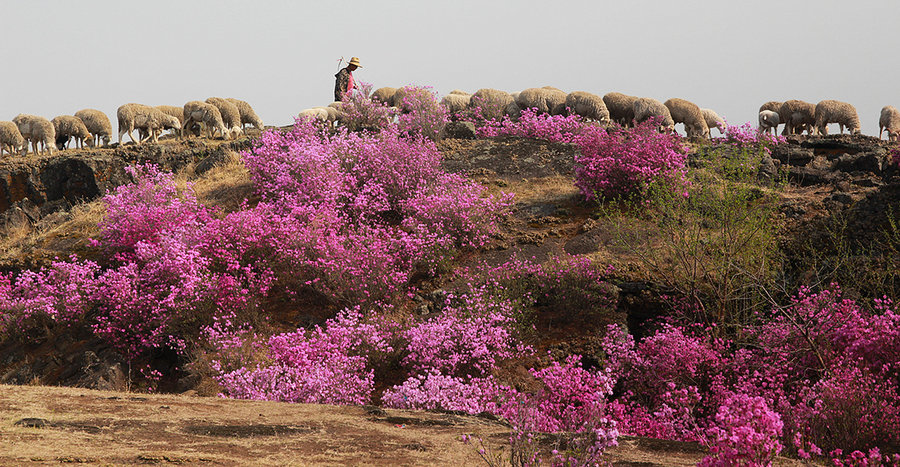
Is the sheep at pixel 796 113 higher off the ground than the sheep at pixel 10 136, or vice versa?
the sheep at pixel 796 113

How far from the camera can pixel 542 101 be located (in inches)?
1079

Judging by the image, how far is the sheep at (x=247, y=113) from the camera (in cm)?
3262

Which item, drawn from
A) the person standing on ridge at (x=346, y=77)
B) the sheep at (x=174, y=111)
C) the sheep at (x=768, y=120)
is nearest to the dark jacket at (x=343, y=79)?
the person standing on ridge at (x=346, y=77)

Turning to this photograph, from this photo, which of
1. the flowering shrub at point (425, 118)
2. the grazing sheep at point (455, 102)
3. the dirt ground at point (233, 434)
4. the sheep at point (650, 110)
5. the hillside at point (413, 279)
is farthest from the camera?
the grazing sheep at point (455, 102)

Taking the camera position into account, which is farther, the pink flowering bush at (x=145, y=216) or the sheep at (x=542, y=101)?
the sheep at (x=542, y=101)

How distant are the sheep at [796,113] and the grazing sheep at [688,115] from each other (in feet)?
15.4

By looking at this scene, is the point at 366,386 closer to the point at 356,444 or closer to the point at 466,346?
the point at 466,346

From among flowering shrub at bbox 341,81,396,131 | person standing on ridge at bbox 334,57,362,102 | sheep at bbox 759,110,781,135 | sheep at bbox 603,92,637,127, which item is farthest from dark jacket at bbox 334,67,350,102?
sheep at bbox 759,110,781,135

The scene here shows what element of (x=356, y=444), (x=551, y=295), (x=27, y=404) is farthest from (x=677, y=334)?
(x=27, y=404)

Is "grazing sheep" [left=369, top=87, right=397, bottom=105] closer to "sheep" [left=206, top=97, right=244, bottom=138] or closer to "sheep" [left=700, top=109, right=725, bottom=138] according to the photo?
"sheep" [left=206, top=97, right=244, bottom=138]

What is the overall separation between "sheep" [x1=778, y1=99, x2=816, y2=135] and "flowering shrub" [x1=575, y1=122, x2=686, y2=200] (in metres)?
16.7

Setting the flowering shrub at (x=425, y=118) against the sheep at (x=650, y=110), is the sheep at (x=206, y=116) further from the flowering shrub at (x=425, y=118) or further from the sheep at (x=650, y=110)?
the sheep at (x=650, y=110)

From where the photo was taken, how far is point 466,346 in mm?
10352

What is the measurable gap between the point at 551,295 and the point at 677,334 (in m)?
2.64
